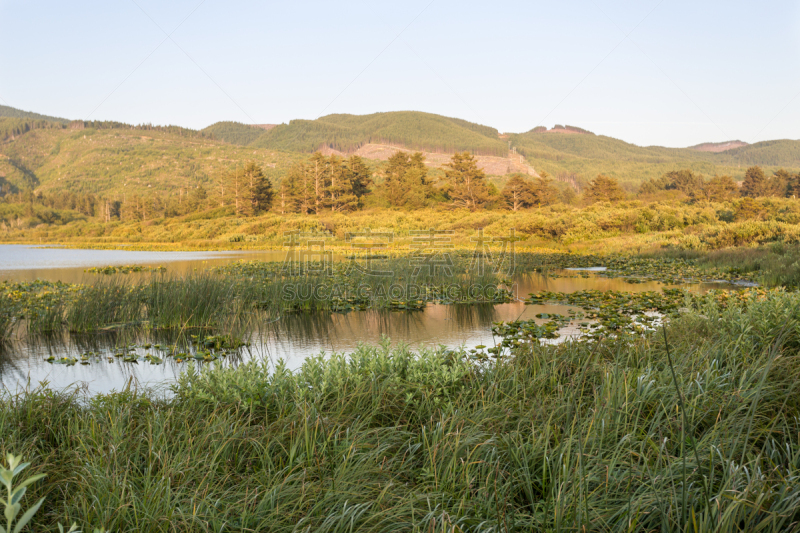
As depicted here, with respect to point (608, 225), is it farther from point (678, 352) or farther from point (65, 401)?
point (65, 401)

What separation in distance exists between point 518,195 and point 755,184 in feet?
77.5

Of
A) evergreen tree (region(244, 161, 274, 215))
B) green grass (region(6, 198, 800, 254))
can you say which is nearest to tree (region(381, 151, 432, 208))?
green grass (region(6, 198, 800, 254))

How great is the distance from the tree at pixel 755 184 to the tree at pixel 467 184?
83.1ft

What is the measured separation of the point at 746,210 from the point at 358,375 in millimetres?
31173

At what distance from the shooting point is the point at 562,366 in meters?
3.74

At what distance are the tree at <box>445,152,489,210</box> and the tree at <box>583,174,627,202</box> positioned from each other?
388 inches

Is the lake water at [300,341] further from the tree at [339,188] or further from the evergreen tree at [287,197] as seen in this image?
the evergreen tree at [287,197]

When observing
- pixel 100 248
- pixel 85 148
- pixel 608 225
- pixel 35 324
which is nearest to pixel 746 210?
pixel 608 225

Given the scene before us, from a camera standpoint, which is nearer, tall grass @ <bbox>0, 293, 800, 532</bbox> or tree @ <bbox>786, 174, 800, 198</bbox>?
tall grass @ <bbox>0, 293, 800, 532</bbox>

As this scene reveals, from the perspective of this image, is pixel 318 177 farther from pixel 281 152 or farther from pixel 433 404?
pixel 281 152

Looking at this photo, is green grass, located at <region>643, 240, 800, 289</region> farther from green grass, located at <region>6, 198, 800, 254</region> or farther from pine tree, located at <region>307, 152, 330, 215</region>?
pine tree, located at <region>307, 152, 330, 215</region>

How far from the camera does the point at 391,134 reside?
100875 mm

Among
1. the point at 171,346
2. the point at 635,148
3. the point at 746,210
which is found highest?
the point at 635,148

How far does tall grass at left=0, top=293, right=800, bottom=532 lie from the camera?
196 cm
